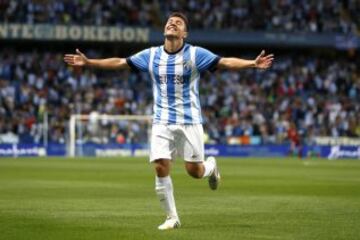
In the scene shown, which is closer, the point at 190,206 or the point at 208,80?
the point at 190,206

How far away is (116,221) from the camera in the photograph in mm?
12484

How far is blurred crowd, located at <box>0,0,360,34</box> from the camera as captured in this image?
161 feet

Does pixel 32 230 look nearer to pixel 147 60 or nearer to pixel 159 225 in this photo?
pixel 159 225

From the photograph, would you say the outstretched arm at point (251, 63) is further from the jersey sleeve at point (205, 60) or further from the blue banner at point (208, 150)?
the blue banner at point (208, 150)

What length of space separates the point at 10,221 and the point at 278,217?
3850 millimetres

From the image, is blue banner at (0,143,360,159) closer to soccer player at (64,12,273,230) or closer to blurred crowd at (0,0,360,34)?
blurred crowd at (0,0,360,34)

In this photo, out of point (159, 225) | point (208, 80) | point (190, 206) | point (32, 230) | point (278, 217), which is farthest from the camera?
point (208, 80)

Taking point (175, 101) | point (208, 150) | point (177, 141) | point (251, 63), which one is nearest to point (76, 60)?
point (175, 101)

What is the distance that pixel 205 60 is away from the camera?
11742 millimetres

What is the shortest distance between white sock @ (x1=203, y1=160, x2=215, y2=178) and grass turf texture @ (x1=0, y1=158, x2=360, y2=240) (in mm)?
680

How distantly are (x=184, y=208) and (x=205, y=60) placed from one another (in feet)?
12.8

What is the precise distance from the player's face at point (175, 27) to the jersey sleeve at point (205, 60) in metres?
0.37

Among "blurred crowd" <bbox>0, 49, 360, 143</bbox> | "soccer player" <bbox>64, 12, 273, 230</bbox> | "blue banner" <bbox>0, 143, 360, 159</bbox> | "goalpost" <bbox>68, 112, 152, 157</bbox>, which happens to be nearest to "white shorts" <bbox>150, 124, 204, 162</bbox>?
"soccer player" <bbox>64, 12, 273, 230</bbox>

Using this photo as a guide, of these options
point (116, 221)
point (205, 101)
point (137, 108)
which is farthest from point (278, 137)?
point (116, 221)
